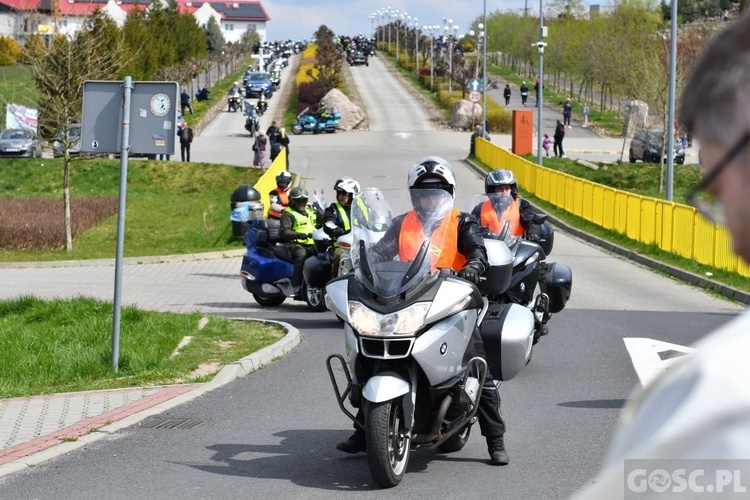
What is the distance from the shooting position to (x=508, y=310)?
7711mm

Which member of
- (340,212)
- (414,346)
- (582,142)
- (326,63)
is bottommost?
(414,346)

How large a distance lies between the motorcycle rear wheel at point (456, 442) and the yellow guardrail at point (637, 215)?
887 cm

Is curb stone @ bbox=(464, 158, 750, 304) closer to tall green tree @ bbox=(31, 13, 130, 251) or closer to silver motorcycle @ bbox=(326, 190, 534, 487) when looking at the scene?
tall green tree @ bbox=(31, 13, 130, 251)

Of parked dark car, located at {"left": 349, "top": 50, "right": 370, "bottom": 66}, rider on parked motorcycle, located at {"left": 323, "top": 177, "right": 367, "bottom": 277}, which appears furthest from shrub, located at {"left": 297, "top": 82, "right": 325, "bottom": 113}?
rider on parked motorcycle, located at {"left": 323, "top": 177, "right": 367, "bottom": 277}

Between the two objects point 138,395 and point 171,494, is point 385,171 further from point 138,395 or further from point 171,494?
point 171,494

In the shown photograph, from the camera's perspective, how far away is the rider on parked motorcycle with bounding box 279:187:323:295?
17.2m

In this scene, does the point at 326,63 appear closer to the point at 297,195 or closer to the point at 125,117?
the point at 297,195

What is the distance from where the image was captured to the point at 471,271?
729 cm

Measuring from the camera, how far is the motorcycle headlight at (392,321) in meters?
6.83

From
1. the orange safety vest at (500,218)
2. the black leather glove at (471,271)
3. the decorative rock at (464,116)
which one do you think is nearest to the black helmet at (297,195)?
the orange safety vest at (500,218)

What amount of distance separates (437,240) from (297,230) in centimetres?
1004

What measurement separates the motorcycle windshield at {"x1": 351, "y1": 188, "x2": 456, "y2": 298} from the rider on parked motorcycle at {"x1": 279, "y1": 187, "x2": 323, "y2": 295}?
9.36m

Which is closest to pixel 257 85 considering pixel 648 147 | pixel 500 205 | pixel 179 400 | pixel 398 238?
pixel 648 147

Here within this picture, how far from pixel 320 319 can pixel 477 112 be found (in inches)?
A: 2095
